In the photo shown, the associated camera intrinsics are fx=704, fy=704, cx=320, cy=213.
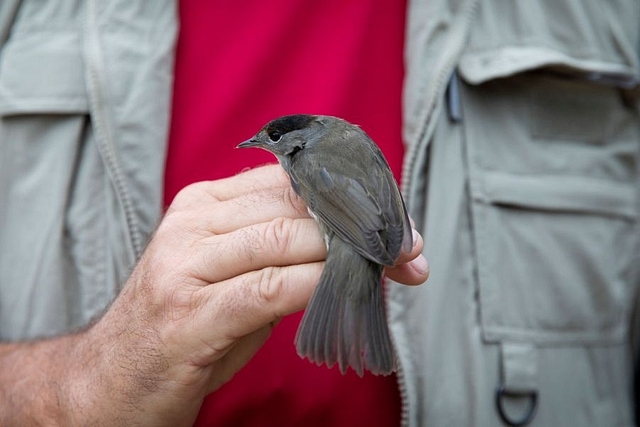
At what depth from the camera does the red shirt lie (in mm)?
2088

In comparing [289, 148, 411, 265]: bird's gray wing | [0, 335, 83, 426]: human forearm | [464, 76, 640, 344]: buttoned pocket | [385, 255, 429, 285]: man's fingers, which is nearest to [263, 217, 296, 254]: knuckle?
[289, 148, 411, 265]: bird's gray wing

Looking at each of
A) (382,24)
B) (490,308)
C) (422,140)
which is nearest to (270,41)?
(382,24)

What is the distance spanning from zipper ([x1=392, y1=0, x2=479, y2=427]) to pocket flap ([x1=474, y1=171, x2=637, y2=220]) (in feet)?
0.78

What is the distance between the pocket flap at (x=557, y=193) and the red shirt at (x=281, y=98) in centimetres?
31

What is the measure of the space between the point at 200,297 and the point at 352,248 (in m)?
0.37

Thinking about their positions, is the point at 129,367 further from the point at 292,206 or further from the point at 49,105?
the point at 49,105

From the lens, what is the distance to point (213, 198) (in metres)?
1.73

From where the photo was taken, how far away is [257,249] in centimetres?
154

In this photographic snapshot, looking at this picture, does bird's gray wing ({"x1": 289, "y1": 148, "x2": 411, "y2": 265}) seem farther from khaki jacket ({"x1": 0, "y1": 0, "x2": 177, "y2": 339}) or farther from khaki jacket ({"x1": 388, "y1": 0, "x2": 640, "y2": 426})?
khaki jacket ({"x1": 0, "y1": 0, "x2": 177, "y2": 339})

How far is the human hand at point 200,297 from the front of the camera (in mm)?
1547

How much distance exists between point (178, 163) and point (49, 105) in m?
0.41

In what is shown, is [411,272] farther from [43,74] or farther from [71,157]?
[43,74]

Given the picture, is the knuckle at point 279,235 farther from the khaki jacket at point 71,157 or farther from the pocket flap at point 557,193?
the pocket flap at point 557,193

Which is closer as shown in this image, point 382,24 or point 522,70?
point 522,70
